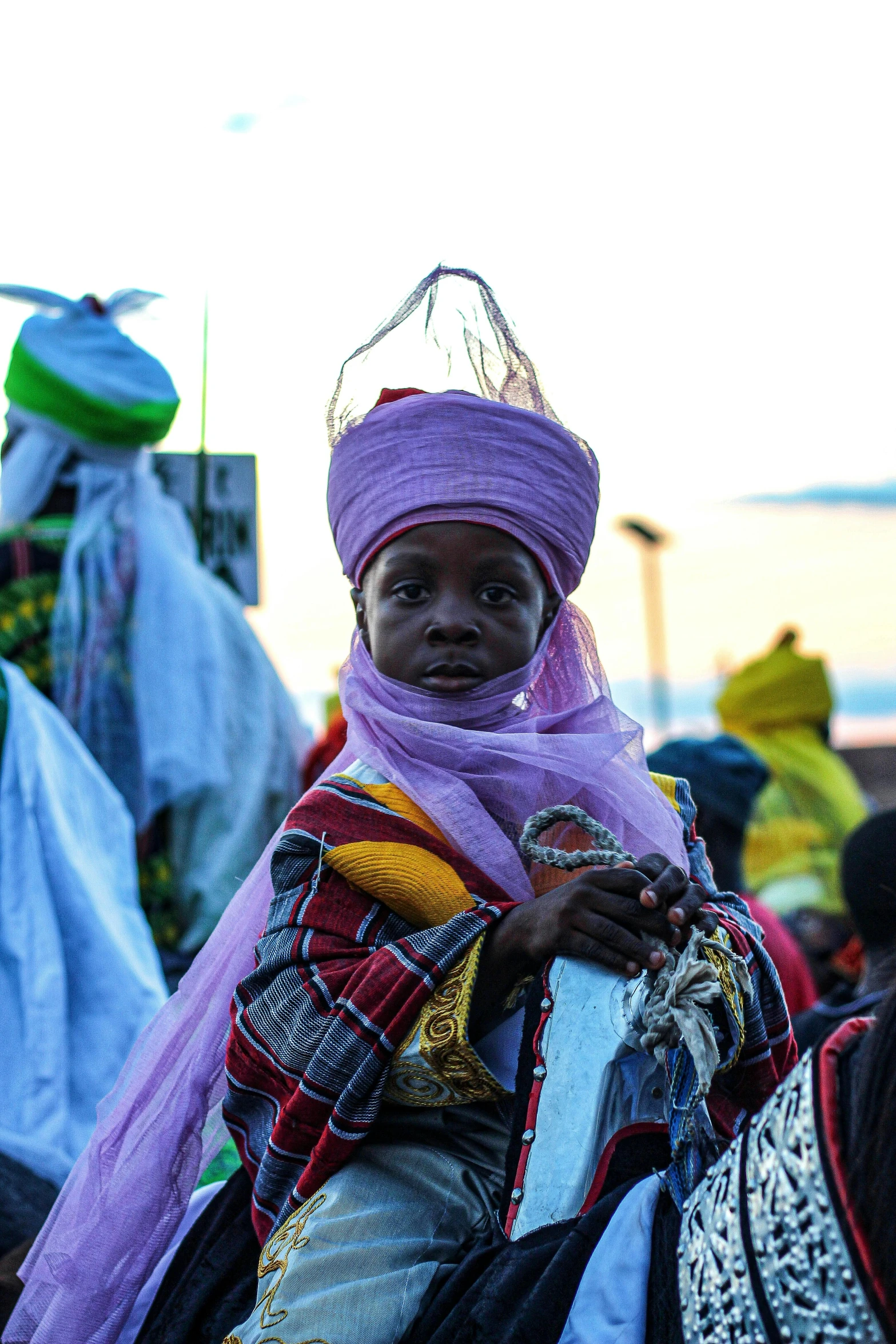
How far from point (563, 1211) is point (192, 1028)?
998 mm

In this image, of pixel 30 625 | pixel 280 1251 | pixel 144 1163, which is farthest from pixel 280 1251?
pixel 30 625

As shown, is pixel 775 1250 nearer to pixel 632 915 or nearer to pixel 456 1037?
pixel 632 915

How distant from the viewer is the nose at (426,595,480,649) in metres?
2.50

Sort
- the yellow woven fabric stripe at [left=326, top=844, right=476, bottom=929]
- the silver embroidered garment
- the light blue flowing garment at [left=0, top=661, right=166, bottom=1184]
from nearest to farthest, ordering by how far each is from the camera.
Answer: the silver embroidered garment < the yellow woven fabric stripe at [left=326, top=844, right=476, bottom=929] < the light blue flowing garment at [left=0, top=661, right=166, bottom=1184]

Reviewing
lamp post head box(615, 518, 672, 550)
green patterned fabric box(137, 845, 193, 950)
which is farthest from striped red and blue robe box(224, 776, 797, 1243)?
lamp post head box(615, 518, 672, 550)

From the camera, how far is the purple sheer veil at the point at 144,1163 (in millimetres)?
2471

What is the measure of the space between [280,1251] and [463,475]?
136 cm

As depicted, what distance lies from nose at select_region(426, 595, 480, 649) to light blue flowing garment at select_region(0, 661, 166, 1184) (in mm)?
1972

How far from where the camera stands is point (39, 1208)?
3.21 meters

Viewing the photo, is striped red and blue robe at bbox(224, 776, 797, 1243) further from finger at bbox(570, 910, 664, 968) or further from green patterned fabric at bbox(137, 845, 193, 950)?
green patterned fabric at bbox(137, 845, 193, 950)

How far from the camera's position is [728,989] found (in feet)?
6.51

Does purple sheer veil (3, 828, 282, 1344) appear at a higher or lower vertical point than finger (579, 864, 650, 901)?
lower

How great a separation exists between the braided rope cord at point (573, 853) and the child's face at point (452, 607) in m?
0.48

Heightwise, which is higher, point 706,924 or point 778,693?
point 778,693
